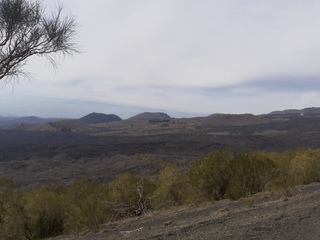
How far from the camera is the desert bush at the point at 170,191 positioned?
13953mm

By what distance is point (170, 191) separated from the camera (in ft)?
48.5

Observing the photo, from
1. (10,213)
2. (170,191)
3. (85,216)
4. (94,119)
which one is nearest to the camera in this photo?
(85,216)

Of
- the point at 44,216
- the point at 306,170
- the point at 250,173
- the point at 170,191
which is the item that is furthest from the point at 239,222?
the point at 44,216

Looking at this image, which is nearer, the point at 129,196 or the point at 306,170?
the point at 306,170

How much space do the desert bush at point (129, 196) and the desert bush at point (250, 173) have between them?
343 cm

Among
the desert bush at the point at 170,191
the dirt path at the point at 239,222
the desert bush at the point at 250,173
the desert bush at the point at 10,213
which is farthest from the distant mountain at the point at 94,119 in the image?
the dirt path at the point at 239,222

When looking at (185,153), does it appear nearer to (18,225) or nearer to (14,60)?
(18,225)

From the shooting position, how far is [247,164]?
42.8 feet

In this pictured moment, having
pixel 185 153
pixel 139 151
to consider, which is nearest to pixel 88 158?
pixel 139 151

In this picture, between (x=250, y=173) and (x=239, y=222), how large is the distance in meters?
5.51

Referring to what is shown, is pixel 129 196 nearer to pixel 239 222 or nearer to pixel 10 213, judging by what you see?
pixel 10 213

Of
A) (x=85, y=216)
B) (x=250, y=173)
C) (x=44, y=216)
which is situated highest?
(x=250, y=173)

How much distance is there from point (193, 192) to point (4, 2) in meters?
8.50

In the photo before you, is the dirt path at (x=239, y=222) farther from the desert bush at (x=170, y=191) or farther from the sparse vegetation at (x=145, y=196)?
the desert bush at (x=170, y=191)
